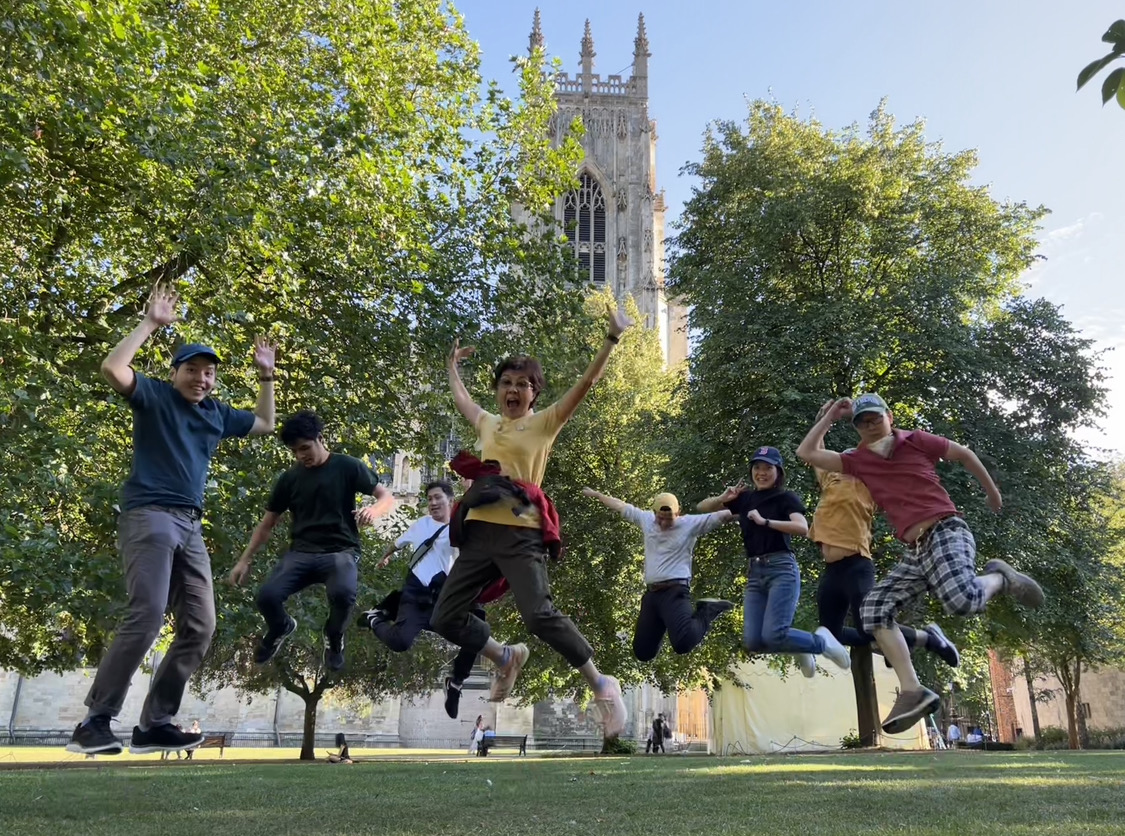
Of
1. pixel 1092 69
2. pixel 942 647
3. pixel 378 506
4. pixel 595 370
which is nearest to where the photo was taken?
pixel 1092 69

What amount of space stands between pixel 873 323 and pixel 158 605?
66.4 feet

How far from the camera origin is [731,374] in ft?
75.3

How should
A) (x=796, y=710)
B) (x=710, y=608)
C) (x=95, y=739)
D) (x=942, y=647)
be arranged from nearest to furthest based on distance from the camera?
(x=95, y=739) < (x=942, y=647) < (x=710, y=608) < (x=796, y=710)

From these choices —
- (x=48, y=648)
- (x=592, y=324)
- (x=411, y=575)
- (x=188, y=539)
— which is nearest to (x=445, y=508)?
(x=411, y=575)

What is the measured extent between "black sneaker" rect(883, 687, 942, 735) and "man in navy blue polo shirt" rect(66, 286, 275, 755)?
4749 mm

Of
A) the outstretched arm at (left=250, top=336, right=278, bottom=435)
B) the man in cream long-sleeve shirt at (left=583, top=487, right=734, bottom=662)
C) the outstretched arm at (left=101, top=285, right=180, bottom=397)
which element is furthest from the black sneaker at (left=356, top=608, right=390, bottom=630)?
the outstretched arm at (left=101, top=285, right=180, bottom=397)

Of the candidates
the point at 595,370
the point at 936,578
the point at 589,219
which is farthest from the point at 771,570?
the point at 589,219

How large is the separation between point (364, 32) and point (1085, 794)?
1822 centimetres

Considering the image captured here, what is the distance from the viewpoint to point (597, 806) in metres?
6.78

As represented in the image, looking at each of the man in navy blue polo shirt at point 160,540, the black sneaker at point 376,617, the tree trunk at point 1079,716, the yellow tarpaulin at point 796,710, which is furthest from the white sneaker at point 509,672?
the tree trunk at point 1079,716

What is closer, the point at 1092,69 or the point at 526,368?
the point at 1092,69

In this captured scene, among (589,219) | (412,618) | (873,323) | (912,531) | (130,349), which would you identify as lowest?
(412,618)

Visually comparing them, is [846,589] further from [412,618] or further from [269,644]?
[269,644]

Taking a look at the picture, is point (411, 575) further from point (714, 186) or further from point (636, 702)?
point (636, 702)
